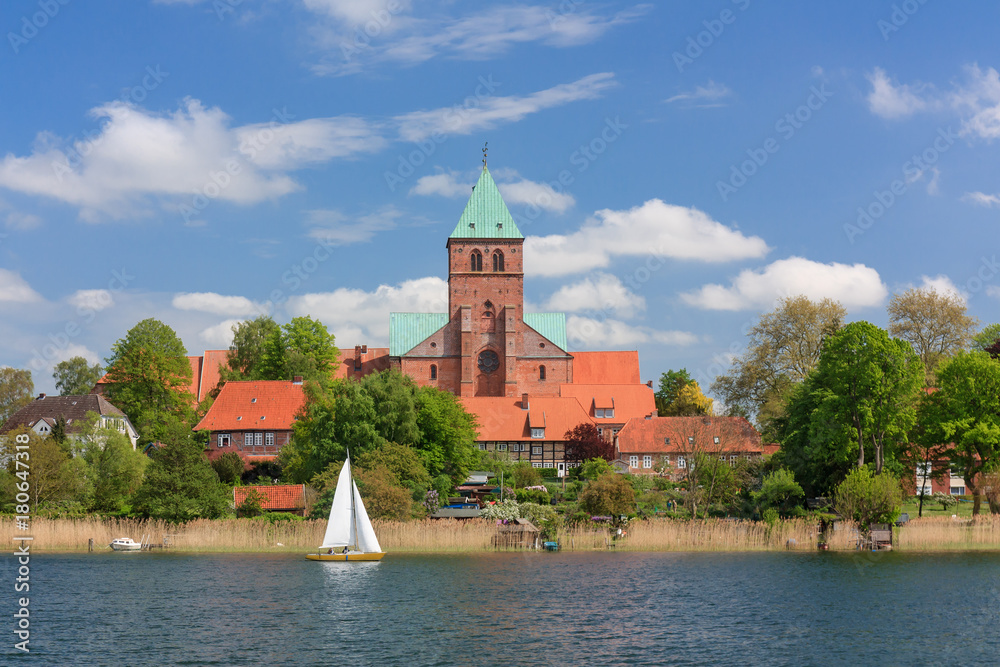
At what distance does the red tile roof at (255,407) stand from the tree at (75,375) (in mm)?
30956

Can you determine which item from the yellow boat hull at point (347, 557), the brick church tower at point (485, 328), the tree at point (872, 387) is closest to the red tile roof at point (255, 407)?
the brick church tower at point (485, 328)

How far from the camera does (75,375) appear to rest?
105 metres

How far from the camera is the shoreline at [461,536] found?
1833 inches

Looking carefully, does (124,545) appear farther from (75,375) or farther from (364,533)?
(75,375)

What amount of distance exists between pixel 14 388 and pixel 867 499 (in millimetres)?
88412

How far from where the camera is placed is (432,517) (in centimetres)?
5338

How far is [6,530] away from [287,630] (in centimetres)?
2531

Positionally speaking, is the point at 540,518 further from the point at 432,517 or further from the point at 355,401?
the point at 355,401

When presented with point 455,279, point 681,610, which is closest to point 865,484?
point 681,610

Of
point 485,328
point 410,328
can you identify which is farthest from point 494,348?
point 410,328

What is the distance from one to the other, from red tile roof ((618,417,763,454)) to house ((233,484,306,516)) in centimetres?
2184

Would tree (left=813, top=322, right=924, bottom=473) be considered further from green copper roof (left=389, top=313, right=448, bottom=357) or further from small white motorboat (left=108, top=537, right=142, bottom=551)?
green copper roof (left=389, top=313, right=448, bottom=357)

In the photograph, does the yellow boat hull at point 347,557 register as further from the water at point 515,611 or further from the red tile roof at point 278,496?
the red tile roof at point 278,496

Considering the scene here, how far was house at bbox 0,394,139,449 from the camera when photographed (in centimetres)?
7650
